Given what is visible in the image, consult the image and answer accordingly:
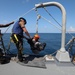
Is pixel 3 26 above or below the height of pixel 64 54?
above

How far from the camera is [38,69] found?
5812 mm

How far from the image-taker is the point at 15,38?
6.35 meters

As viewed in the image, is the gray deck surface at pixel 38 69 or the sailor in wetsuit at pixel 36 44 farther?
the sailor in wetsuit at pixel 36 44

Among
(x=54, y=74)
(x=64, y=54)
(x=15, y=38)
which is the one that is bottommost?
(x=54, y=74)

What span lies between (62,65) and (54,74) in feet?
3.28

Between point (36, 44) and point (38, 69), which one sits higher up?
point (36, 44)

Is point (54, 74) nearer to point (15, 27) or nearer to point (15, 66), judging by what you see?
point (15, 66)

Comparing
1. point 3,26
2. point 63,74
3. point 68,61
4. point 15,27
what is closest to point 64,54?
point 68,61

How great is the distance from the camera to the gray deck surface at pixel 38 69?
17.9 feet

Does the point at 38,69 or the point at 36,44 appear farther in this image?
the point at 36,44

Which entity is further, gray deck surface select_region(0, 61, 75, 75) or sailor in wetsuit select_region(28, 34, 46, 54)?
sailor in wetsuit select_region(28, 34, 46, 54)

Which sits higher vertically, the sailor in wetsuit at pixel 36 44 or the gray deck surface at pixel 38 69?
the sailor in wetsuit at pixel 36 44

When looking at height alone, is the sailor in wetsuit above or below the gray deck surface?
above

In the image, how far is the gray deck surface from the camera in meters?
5.45
